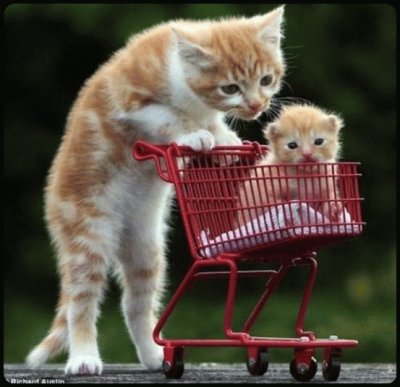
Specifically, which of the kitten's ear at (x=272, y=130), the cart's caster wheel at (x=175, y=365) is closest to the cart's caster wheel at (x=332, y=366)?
the cart's caster wheel at (x=175, y=365)

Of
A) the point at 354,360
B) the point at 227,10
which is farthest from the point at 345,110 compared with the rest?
the point at 354,360

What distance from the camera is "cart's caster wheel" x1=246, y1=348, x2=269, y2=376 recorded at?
6.20 metres

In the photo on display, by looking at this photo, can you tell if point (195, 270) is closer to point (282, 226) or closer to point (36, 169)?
point (282, 226)

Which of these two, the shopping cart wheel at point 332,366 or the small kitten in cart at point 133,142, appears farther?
the small kitten in cart at point 133,142

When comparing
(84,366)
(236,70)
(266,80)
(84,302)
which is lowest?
(84,366)

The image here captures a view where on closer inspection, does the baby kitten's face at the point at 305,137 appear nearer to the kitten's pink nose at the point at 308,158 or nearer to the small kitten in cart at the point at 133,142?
the kitten's pink nose at the point at 308,158

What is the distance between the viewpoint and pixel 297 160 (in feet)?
20.1

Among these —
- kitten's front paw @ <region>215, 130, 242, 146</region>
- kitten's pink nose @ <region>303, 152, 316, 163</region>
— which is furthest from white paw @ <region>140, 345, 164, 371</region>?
kitten's pink nose @ <region>303, 152, 316, 163</region>

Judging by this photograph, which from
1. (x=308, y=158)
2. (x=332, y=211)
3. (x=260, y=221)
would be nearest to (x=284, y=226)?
(x=260, y=221)

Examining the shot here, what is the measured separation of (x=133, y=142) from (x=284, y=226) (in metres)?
1.17

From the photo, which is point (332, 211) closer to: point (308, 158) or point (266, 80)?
point (308, 158)

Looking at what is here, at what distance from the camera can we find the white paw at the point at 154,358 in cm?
682

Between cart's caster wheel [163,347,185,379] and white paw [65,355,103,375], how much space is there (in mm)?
358

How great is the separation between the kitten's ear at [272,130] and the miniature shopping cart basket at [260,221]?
0.15 metres
